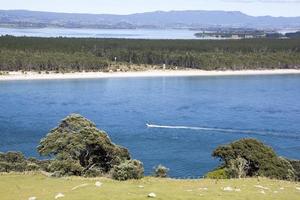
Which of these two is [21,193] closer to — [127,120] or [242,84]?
[127,120]

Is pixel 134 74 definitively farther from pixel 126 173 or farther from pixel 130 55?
pixel 126 173

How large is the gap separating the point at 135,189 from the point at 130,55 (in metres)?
106

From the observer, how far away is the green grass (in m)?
13.7

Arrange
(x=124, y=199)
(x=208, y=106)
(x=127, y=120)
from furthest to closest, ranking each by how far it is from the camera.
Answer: (x=208, y=106), (x=127, y=120), (x=124, y=199)

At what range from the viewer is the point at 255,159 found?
77.7 ft

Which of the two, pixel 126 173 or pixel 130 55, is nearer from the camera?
pixel 126 173

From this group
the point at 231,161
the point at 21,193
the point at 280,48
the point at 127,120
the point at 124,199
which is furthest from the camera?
the point at 280,48

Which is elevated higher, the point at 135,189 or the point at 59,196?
the point at 59,196

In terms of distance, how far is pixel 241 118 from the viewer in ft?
202

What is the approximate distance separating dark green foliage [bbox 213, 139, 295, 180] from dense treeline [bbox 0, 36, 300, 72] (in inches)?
3281

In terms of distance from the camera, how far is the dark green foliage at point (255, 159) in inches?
907

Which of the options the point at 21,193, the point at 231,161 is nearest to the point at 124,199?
the point at 21,193

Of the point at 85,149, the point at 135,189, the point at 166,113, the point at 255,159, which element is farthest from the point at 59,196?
the point at 166,113

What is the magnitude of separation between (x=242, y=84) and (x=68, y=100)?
3543 centimetres
